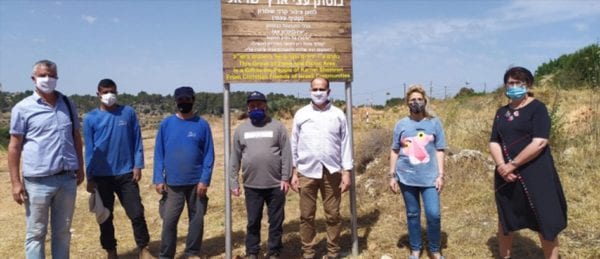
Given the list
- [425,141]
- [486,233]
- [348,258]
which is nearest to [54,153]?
[348,258]

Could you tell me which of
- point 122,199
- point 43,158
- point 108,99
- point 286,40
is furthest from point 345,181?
point 43,158

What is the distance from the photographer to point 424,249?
179 inches

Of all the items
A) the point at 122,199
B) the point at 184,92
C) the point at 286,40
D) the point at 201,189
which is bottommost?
the point at 122,199

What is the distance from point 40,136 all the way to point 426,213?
3533 millimetres

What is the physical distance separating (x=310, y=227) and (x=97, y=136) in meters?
2.36

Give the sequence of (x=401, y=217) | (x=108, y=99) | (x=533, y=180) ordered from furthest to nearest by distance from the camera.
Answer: (x=401, y=217)
(x=108, y=99)
(x=533, y=180)

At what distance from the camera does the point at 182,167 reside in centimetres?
413

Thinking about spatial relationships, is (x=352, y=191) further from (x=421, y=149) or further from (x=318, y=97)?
(x=318, y=97)

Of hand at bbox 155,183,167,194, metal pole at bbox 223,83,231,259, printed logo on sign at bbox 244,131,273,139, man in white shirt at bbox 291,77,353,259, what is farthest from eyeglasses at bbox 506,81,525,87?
hand at bbox 155,183,167,194

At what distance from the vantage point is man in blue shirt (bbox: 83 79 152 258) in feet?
14.0

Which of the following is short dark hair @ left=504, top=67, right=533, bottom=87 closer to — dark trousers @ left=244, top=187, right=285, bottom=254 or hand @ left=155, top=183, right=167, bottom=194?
dark trousers @ left=244, top=187, right=285, bottom=254

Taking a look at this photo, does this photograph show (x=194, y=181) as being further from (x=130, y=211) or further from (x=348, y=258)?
(x=348, y=258)

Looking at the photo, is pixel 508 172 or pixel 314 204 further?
pixel 314 204

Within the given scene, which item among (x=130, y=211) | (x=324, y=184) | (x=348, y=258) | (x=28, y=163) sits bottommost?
(x=348, y=258)
